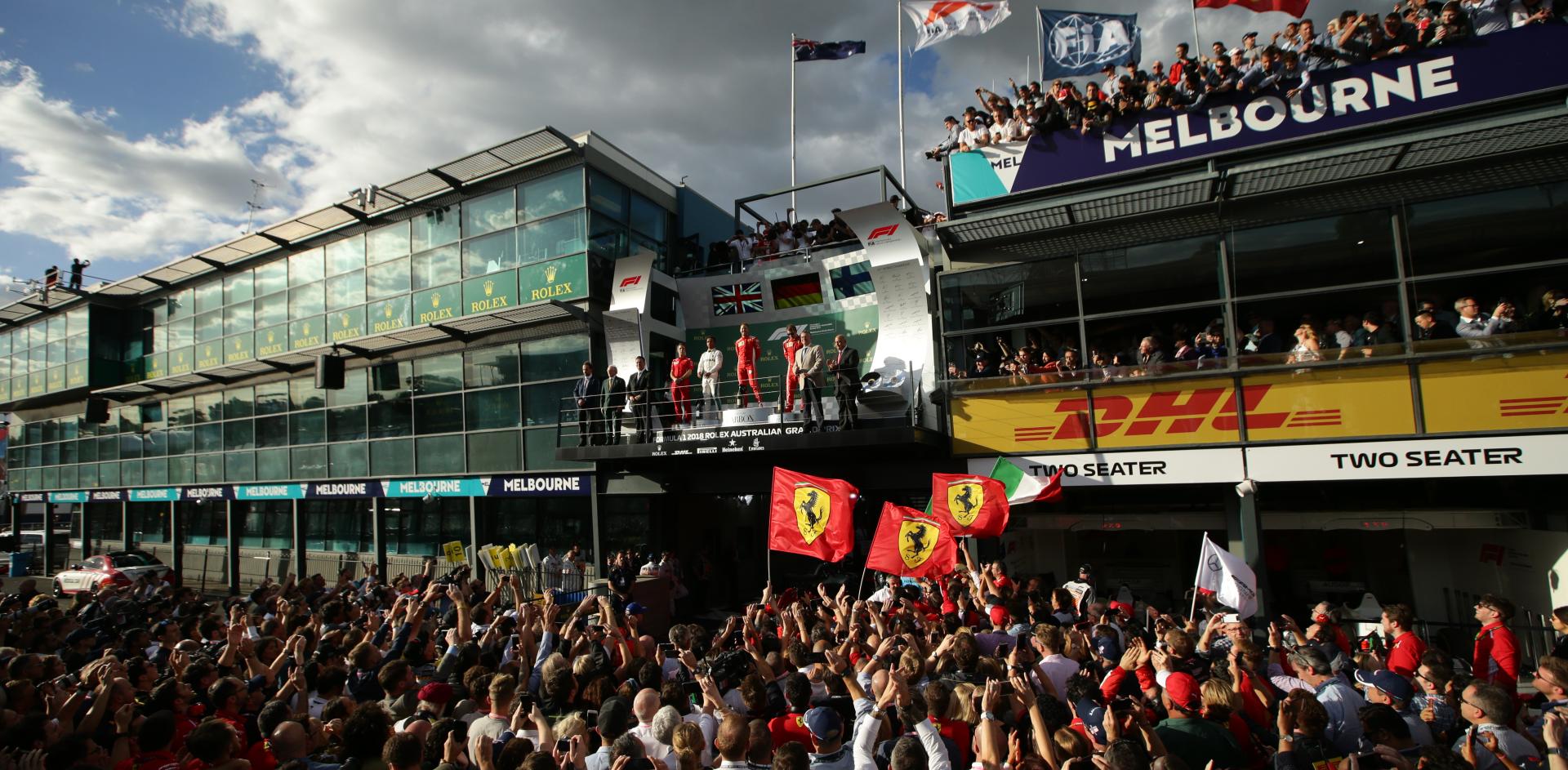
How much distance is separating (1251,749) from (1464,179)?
10.3 metres

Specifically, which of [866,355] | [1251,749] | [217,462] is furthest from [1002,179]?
[217,462]

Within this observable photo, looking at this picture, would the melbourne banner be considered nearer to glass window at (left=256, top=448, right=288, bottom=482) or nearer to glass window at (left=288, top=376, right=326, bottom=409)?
glass window at (left=288, top=376, right=326, bottom=409)

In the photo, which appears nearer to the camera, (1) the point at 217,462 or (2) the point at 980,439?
(2) the point at 980,439

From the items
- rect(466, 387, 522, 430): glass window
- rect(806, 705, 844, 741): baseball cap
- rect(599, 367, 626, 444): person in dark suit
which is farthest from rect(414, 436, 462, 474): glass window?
rect(806, 705, 844, 741): baseball cap

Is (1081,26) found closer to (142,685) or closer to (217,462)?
(142,685)

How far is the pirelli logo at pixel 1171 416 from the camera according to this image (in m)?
11.6

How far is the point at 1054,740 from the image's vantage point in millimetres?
4262

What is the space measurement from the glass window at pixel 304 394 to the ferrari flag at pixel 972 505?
751 inches

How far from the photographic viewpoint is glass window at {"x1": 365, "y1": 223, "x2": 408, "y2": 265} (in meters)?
20.7

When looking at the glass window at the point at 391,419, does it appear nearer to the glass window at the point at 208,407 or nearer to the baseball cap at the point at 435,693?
the glass window at the point at 208,407

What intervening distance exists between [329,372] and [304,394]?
304 centimetres

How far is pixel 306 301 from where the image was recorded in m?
22.9

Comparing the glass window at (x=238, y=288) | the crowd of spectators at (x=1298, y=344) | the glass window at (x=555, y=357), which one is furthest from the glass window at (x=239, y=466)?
the crowd of spectators at (x=1298, y=344)

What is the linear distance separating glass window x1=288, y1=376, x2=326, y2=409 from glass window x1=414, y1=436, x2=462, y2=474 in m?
→ 4.85
